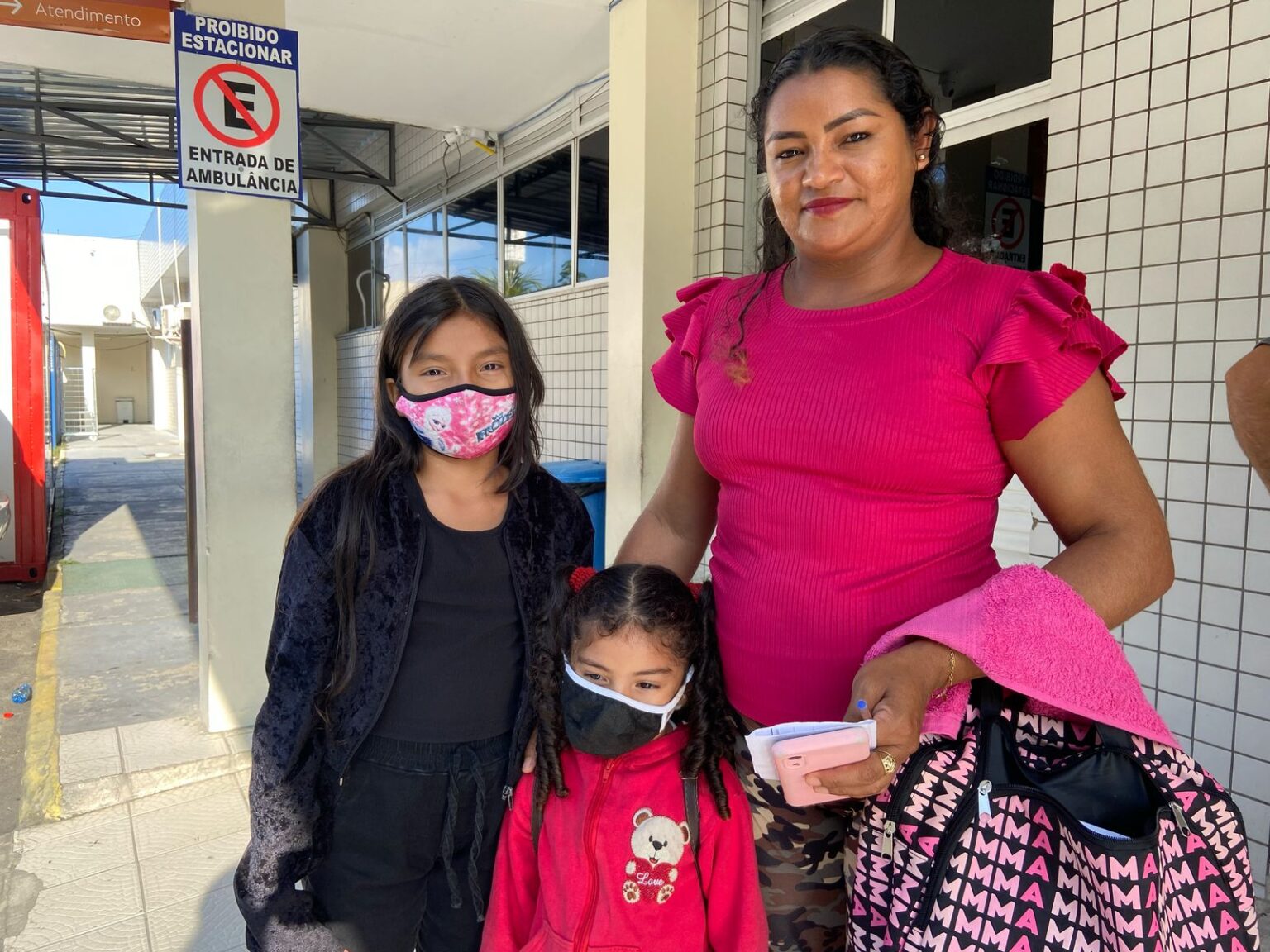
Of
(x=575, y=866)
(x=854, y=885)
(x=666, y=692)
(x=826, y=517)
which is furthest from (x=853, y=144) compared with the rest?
(x=575, y=866)

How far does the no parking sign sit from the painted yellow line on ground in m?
2.59

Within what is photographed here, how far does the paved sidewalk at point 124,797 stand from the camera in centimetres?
286

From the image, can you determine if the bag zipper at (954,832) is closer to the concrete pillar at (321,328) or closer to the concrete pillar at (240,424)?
the concrete pillar at (240,424)

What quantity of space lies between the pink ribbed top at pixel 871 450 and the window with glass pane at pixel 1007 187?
96.0 inches

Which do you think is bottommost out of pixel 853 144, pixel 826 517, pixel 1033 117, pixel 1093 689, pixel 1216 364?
pixel 1093 689

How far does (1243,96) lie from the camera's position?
2492 millimetres

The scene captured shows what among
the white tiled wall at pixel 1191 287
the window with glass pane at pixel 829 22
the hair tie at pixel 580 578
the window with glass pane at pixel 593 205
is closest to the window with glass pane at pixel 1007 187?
the white tiled wall at pixel 1191 287

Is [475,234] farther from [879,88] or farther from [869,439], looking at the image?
[869,439]

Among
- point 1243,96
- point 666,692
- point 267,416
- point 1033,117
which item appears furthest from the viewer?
point 267,416

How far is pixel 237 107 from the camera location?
3.78m

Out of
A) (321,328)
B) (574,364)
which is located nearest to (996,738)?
(574,364)

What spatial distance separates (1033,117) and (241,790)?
422 cm

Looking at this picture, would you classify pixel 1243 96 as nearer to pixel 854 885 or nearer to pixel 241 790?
pixel 854 885

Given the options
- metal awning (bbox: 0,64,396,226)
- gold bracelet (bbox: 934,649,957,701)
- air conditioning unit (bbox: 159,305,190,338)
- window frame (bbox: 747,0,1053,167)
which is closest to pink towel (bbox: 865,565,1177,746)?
gold bracelet (bbox: 934,649,957,701)
